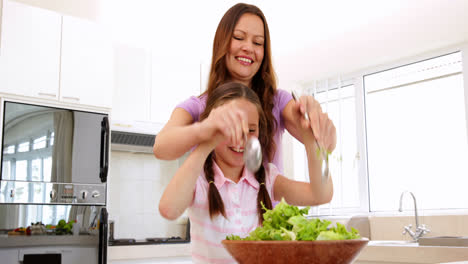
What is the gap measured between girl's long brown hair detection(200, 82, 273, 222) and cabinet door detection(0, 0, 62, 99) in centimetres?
234

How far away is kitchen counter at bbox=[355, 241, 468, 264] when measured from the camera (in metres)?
1.86

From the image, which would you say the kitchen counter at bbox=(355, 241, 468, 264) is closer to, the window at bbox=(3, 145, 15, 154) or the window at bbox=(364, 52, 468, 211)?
the window at bbox=(364, 52, 468, 211)

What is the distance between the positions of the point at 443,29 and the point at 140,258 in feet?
9.14

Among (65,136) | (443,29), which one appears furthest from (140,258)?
(443,29)

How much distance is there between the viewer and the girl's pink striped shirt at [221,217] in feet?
3.16

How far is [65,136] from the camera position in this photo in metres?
3.10

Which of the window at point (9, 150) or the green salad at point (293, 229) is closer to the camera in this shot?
the green salad at point (293, 229)

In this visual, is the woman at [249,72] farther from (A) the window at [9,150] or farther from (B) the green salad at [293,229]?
(A) the window at [9,150]

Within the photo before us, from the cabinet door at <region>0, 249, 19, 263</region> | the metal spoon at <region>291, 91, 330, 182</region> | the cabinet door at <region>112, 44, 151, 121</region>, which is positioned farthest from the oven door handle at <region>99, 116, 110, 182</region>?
the metal spoon at <region>291, 91, 330, 182</region>

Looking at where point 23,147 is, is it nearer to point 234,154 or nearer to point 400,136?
point 234,154

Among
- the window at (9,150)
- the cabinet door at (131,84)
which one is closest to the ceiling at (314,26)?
the cabinet door at (131,84)

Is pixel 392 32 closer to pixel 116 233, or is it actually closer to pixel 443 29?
pixel 443 29

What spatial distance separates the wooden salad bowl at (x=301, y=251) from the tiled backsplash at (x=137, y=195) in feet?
10.6

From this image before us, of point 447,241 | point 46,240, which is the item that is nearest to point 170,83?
point 46,240
